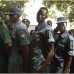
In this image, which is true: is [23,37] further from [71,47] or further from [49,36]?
[71,47]

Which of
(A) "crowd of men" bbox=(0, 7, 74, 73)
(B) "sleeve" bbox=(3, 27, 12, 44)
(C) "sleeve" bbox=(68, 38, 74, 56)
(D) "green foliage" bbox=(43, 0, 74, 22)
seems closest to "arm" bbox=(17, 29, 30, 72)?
(A) "crowd of men" bbox=(0, 7, 74, 73)

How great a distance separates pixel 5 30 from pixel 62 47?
3.21 ft

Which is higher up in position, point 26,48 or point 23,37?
point 23,37

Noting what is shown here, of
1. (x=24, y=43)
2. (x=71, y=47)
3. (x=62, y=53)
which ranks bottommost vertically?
(x=62, y=53)

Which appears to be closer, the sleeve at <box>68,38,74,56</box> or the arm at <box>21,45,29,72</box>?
the arm at <box>21,45,29,72</box>

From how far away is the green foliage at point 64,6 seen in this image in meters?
14.5

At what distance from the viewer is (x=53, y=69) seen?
5.40 metres

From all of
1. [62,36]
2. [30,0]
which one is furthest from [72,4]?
[62,36]

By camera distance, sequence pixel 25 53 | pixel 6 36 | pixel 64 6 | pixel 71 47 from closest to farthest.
→ 1. pixel 25 53
2. pixel 6 36
3. pixel 71 47
4. pixel 64 6

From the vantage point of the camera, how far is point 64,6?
14703 mm

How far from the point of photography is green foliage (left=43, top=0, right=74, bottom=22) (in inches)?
570

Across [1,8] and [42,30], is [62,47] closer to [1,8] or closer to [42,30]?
[42,30]

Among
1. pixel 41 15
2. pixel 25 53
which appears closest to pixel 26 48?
pixel 25 53

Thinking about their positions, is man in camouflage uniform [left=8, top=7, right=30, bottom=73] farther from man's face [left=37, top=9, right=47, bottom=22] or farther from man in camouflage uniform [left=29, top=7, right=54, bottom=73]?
man's face [left=37, top=9, right=47, bottom=22]
